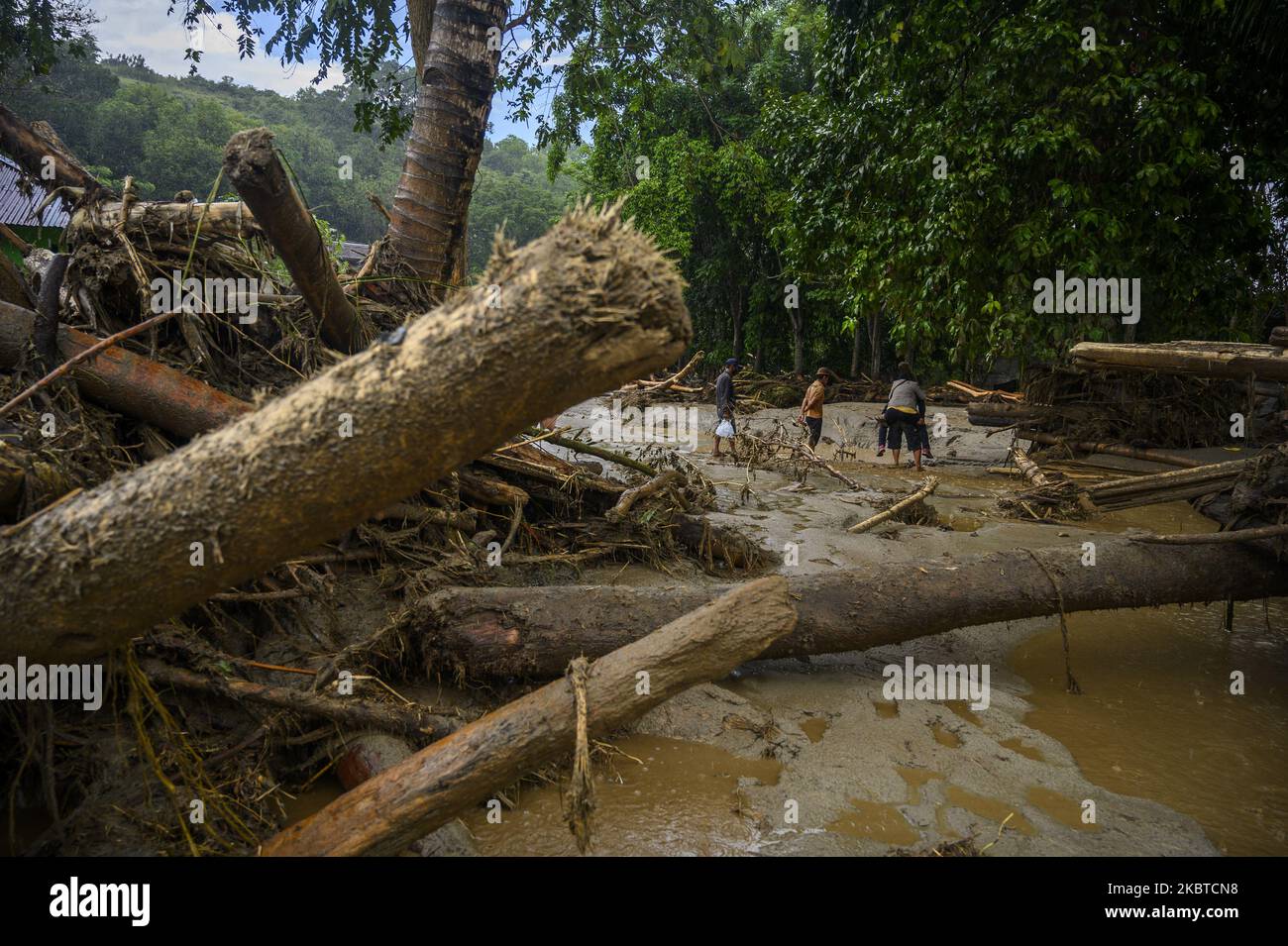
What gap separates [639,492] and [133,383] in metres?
3.34

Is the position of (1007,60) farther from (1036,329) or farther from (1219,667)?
(1219,667)

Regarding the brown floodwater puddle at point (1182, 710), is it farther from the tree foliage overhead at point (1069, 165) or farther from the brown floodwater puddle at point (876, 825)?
the tree foliage overhead at point (1069, 165)

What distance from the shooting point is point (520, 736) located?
2.47 metres

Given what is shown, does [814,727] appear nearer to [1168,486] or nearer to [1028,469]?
[1168,486]

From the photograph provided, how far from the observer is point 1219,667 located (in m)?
5.03

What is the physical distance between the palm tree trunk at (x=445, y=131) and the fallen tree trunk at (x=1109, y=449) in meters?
10.2

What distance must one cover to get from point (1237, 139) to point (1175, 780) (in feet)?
31.3

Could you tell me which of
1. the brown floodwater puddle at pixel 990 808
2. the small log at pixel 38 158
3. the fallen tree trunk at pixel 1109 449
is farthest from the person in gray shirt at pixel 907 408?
the small log at pixel 38 158

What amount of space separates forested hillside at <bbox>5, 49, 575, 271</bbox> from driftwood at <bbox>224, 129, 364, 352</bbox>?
16404mm

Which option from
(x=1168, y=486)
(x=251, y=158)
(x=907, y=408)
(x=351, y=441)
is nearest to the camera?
(x=351, y=441)

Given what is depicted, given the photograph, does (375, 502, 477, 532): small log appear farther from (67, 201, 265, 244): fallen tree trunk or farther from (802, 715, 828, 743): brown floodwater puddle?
(802, 715, 828, 743): brown floodwater puddle

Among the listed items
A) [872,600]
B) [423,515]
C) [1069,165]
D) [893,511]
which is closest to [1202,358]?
[872,600]

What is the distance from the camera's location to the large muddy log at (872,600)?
383 cm

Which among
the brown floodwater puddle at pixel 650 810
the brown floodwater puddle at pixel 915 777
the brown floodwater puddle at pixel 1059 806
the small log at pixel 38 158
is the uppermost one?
the small log at pixel 38 158
